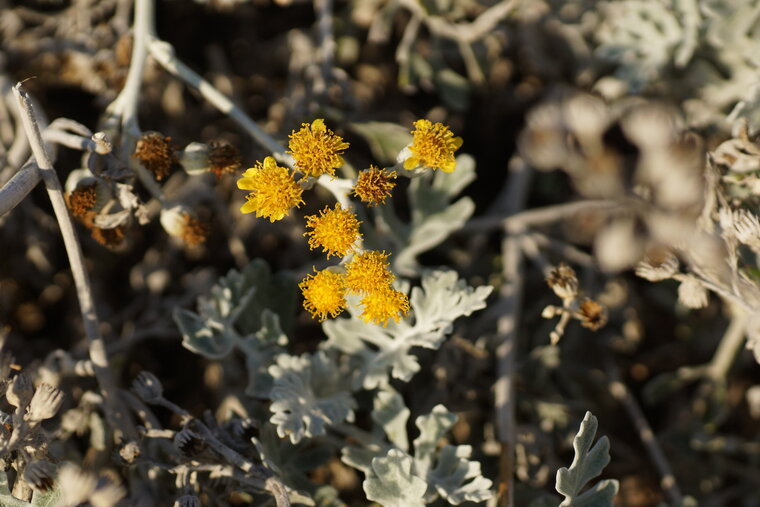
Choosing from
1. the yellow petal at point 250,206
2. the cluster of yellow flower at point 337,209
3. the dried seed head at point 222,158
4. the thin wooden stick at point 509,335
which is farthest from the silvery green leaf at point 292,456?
the dried seed head at point 222,158

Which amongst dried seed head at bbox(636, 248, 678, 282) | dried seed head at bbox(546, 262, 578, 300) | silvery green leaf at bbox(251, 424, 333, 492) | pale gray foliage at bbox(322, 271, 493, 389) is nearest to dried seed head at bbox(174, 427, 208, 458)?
silvery green leaf at bbox(251, 424, 333, 492)

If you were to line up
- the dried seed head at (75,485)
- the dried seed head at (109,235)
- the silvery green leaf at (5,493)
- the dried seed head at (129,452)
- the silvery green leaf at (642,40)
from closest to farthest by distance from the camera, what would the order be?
the dried seed head at (75,485) → the silvery green leaf at (5,493) → the dried seed head at (129,452) → the dried seed head at (109,235) → the silvery green leaf at (642,40)

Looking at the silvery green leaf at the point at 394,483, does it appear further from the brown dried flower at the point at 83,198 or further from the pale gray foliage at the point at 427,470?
the brown dried flower at the point at 83,198

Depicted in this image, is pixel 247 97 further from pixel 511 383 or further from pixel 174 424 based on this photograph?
pixel 511 383

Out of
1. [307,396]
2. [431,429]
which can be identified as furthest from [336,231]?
[431,429]

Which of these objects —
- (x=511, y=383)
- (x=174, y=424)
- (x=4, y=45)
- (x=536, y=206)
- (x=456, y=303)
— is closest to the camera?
(x=456, y=303)

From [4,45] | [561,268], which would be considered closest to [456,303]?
[561,268]
